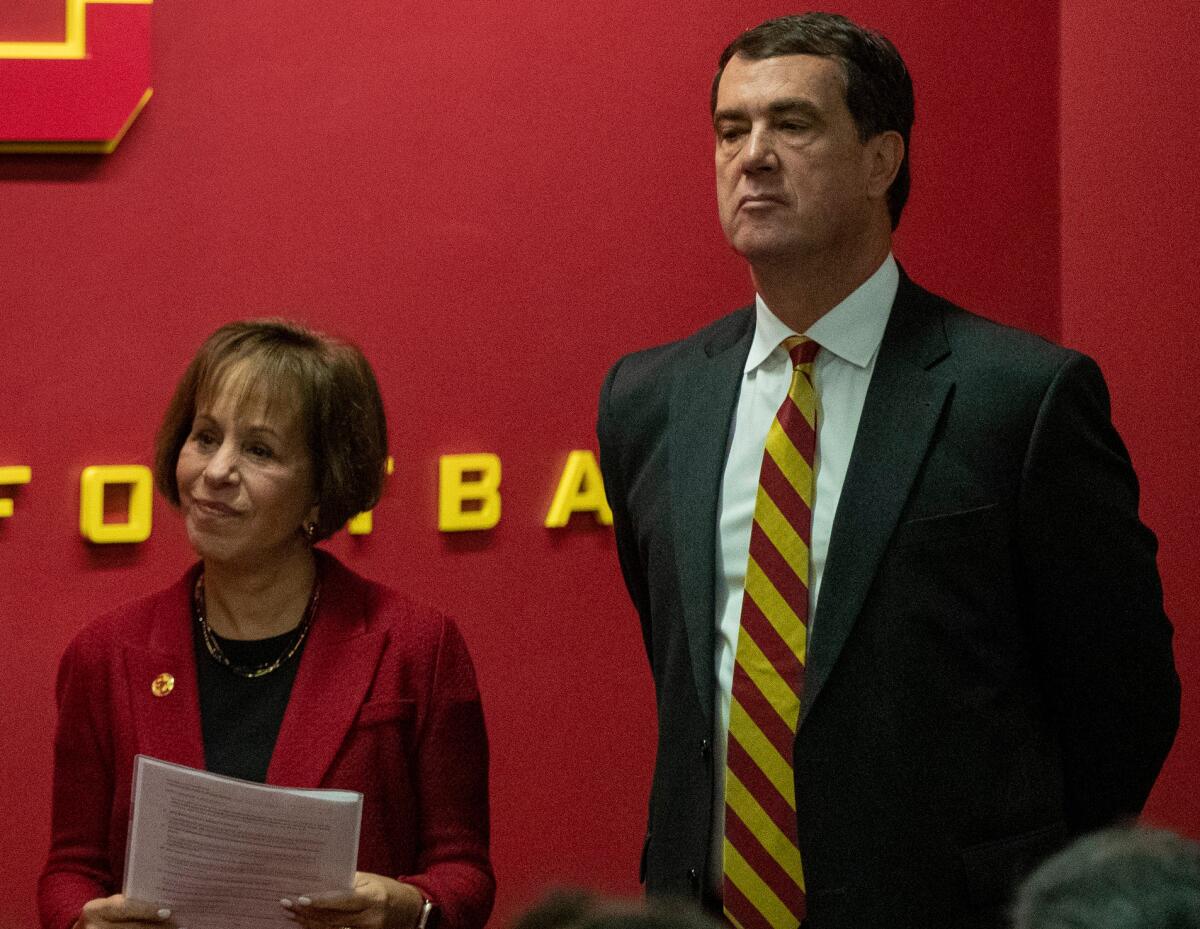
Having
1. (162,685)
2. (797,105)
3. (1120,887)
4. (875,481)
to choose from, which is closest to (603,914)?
(1120,887)

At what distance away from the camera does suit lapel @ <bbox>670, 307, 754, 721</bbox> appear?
82.7 inches

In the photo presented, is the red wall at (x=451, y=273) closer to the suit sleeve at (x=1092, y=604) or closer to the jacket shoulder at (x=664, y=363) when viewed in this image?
the jacket shoulder at (x=664, y=363)

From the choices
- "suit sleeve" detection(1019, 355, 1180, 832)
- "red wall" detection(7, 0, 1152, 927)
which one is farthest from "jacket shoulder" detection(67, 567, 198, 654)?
"suit sleeve" detection(1019, 355, 1180, 832)

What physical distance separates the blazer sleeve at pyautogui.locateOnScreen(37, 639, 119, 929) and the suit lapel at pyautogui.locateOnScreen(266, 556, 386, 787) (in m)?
0.21

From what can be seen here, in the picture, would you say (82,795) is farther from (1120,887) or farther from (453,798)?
(1120,887)

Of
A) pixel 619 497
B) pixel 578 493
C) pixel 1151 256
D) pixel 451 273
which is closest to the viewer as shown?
pixel 619 497

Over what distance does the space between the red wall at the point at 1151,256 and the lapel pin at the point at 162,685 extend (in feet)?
6.57

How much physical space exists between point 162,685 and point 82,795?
157mm

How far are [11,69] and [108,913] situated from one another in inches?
53.3

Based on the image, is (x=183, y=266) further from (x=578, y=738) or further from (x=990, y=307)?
(x=990, y=307)

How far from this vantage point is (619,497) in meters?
2.42

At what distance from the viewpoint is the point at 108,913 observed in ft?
6.46

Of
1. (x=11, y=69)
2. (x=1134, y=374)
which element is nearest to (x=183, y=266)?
(x=11, y=69)

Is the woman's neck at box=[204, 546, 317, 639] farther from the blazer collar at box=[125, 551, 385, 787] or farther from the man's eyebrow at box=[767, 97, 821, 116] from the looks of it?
the man's eyebrow at box=[767, 97, 821, 116]
